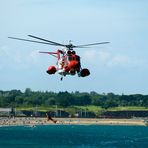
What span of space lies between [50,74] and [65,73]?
1.81m

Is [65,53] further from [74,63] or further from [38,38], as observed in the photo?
[38,38]

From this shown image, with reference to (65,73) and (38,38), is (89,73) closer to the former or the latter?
(65,73)

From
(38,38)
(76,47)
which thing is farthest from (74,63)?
(38,38)

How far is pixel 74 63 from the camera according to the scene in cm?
8481

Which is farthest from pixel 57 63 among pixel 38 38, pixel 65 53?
pixel 38 38

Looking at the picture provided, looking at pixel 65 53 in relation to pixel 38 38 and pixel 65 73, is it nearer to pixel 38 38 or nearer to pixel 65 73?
pixel 65 73

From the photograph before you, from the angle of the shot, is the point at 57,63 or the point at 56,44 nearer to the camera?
the point at 56,44

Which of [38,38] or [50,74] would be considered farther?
[50,74]

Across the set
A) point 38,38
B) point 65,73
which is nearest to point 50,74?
point 65,73

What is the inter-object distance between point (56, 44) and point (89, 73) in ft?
17.5

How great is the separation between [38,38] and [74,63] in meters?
7.13

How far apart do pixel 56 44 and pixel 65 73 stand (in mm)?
4606

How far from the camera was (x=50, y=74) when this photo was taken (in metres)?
86.0

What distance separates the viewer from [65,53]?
87.7 m
